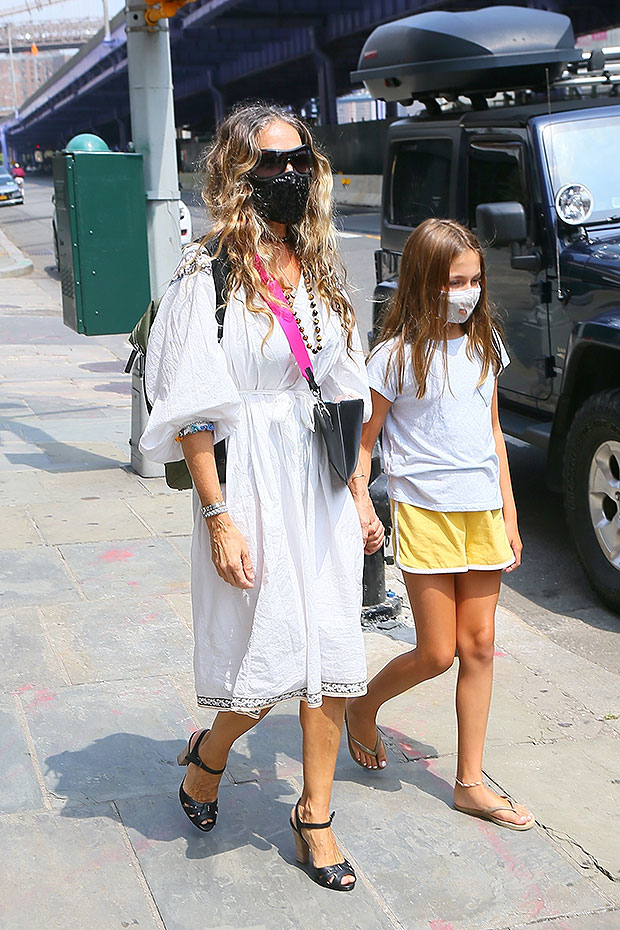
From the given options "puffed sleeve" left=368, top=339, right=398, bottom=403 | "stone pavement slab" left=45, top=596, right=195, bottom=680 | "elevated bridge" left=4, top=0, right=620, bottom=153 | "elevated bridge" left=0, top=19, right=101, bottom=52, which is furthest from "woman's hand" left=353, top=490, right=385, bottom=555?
"elevated bridge" left=0, top=19, right=101, bottom=52

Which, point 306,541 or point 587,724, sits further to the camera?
point 587,724

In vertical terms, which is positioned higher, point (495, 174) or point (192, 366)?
point (495, 174)

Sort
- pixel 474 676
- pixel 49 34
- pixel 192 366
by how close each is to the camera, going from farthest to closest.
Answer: pixel 49 34 → pixel 474 676 → pixel 192 366

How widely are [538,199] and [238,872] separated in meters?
4.06

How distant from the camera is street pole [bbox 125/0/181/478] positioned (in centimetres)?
707

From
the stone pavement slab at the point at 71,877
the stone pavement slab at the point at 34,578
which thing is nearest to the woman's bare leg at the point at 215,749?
the stone pavement slab at the point at 71,877

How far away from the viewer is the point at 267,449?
113 inches

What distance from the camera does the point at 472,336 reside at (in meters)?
3.32

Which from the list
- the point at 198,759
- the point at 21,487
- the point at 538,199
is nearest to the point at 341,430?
the point at 198,759

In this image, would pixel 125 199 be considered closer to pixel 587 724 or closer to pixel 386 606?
pixel 386 606

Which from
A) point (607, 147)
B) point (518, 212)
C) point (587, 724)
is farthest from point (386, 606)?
point (607, 147)

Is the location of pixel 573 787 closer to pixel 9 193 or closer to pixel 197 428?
pixel 197 428

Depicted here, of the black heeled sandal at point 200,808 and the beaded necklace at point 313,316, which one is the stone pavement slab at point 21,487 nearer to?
the black heeled sandal at point 200,808

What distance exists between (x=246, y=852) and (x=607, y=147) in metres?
4.39
